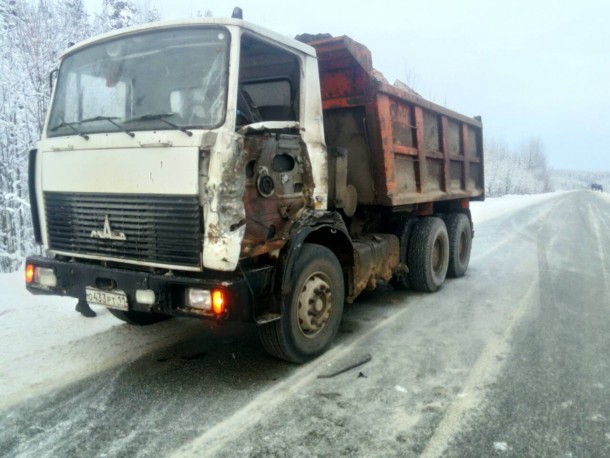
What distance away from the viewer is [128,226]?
340 centimetres

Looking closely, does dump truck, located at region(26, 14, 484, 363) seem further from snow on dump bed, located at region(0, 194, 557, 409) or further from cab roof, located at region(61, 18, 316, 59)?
snow on dump bed, located at region(0, 194, 557, 409)

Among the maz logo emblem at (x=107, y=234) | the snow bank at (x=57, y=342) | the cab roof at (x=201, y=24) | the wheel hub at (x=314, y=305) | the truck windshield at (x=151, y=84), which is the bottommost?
the snow bank at (x=57, y=342)

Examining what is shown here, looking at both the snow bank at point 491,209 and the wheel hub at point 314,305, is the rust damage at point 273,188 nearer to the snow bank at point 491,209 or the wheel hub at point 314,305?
the wheel hub at point 314,305

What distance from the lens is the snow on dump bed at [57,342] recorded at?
11.8 ft

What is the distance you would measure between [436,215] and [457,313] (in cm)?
214

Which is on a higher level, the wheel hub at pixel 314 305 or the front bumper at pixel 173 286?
the front bumper at pixel 173 286

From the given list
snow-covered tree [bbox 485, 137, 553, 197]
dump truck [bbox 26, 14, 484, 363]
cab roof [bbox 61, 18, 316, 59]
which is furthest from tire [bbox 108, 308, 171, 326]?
snow-covered tree [bbox 485, 137, 553, 197]

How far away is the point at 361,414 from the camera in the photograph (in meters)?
3.09

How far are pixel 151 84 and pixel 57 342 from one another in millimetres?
2478

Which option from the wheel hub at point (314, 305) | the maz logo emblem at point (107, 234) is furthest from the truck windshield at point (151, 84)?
the wheel hub at point (314, 305)

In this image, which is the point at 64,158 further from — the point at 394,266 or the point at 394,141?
the point at 394,266

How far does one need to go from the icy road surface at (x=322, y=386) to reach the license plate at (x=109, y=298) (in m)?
0.59

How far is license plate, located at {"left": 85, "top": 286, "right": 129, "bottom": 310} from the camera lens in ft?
11.3

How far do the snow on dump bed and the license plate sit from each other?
615mm
